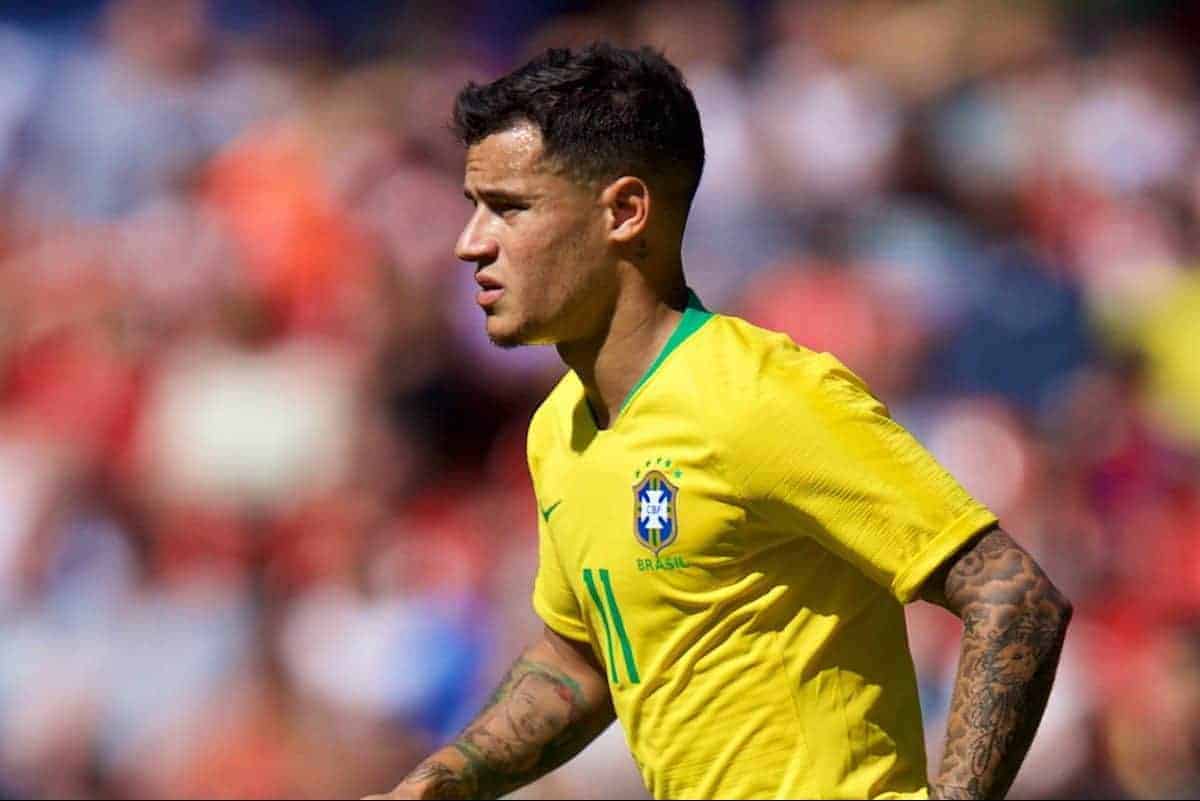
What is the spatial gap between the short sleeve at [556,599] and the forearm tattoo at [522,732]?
0.09 meters

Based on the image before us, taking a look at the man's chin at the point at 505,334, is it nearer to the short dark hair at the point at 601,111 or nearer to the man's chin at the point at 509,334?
the man's chin at the point at 509,334

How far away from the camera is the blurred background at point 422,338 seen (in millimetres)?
6332

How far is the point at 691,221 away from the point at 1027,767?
2142mm

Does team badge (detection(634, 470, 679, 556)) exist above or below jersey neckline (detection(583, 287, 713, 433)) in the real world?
below

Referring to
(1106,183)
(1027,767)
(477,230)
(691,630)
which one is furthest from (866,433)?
(1106,183)

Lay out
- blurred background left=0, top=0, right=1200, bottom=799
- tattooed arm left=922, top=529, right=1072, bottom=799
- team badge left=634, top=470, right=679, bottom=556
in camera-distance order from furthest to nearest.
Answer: blurred background left=0, top=0, right=1200, bottom=799, team badge left=634, top=470, right=679, bottom=556, tattooed arm left=922, top=529, right=1072, bottom=799

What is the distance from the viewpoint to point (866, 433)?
9.27 feet

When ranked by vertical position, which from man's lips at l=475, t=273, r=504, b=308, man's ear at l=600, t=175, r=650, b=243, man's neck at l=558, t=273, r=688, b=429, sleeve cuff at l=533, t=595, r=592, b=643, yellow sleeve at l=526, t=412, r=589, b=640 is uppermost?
man's ear at l=600, t=175, r=650, b=243

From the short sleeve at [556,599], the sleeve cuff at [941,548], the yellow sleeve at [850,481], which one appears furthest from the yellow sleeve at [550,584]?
the sleeve cuff at [941,548]

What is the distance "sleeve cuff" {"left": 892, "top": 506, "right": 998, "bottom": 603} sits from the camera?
9.01 ft

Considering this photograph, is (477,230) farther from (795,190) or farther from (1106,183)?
(1106,183)

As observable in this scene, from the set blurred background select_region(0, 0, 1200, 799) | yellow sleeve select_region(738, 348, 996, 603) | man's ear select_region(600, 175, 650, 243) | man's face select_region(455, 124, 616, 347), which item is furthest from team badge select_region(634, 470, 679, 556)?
blurred background select_region(0, 0, 1200, 799)

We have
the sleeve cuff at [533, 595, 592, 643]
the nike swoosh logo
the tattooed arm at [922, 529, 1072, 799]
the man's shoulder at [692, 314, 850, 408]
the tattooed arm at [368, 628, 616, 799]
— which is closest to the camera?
the tattooed arm at [922, 529, 1072, 799]

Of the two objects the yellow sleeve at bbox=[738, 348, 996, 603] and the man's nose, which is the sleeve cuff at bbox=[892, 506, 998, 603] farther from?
the man's nose
